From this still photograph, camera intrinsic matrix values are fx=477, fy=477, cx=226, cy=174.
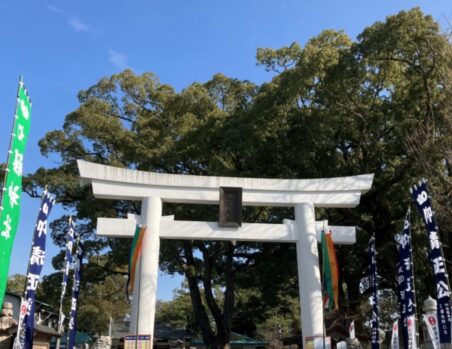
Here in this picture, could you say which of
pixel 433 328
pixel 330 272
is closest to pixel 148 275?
pixel 330 272

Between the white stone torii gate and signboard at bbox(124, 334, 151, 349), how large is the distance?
814 millimetres

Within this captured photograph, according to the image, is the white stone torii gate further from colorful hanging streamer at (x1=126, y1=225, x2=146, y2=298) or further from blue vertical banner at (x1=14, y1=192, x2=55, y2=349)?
blue vertical banner at (x1=14, y1=192, x2=55, y2=349)

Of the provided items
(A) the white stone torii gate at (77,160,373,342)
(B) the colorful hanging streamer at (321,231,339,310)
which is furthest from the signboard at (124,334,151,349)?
(B) the colorful hanging streamer at (321,231,339,310)

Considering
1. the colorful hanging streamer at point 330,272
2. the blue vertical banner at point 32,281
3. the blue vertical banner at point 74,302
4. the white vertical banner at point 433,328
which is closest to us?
the white vertical banner at point 433,328

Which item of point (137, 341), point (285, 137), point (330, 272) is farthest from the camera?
point (285, 137)

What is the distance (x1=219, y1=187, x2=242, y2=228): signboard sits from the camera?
12.0m

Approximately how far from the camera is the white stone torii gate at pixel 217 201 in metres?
11.5

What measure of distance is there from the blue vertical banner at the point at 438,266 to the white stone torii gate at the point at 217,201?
3109 millimetres

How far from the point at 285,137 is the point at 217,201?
501cm

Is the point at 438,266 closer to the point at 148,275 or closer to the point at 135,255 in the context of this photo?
the point at 148,275

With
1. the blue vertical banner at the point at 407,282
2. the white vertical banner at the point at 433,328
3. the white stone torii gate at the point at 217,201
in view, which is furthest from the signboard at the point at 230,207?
the white vertical banner at the point at 433,328

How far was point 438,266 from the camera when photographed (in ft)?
28.8

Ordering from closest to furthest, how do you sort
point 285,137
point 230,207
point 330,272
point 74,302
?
point 330,272 < point 230,207 < point 74,302 < point 285,137

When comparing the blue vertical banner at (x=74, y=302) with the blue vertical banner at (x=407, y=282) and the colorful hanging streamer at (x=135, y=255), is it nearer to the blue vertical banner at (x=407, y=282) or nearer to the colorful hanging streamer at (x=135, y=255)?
the colorful hanging streamer at (x=135, y=255)
